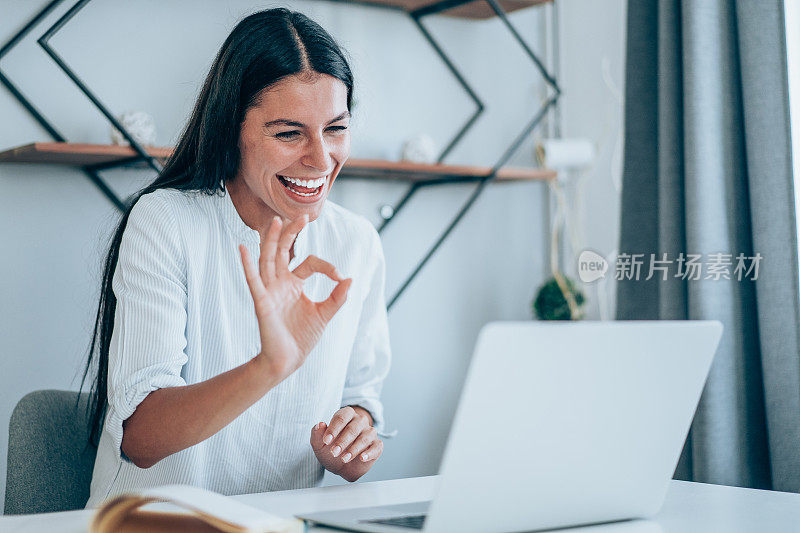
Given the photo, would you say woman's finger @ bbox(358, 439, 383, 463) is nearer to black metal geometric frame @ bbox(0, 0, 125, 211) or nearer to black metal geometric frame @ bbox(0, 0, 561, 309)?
black metal geometric frame @ bbox(0, 0, 561, 309)

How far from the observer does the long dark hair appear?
1.24 meters

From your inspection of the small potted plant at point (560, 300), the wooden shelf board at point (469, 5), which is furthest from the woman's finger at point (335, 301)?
the wooden shelf board at point (469, 5)

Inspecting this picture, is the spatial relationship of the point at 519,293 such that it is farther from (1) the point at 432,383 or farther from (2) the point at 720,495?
(2) the point at 720,495

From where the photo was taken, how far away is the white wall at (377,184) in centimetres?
196

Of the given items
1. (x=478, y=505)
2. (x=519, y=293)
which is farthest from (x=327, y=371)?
(x=519, y=293)

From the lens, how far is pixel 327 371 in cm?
133

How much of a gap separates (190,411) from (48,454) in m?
0.34

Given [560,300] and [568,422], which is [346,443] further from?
[560,300]

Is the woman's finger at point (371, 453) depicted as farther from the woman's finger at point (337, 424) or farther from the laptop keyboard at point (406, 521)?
the laptop keyboard at point (406, 521)

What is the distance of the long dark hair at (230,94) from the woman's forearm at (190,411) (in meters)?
0.21

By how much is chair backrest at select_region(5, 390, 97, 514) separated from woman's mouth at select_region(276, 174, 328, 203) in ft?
1.44

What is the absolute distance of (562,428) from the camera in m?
0.74

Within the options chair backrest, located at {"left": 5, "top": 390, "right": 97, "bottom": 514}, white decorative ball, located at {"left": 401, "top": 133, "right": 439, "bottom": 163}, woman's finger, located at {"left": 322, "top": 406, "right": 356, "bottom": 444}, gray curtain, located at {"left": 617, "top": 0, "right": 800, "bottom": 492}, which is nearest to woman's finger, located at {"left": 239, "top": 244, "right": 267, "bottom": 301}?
woman's finger, located at {"left": 322, "top": 406, "right": 356, "bottom": 444}

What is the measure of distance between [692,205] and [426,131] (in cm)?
84
